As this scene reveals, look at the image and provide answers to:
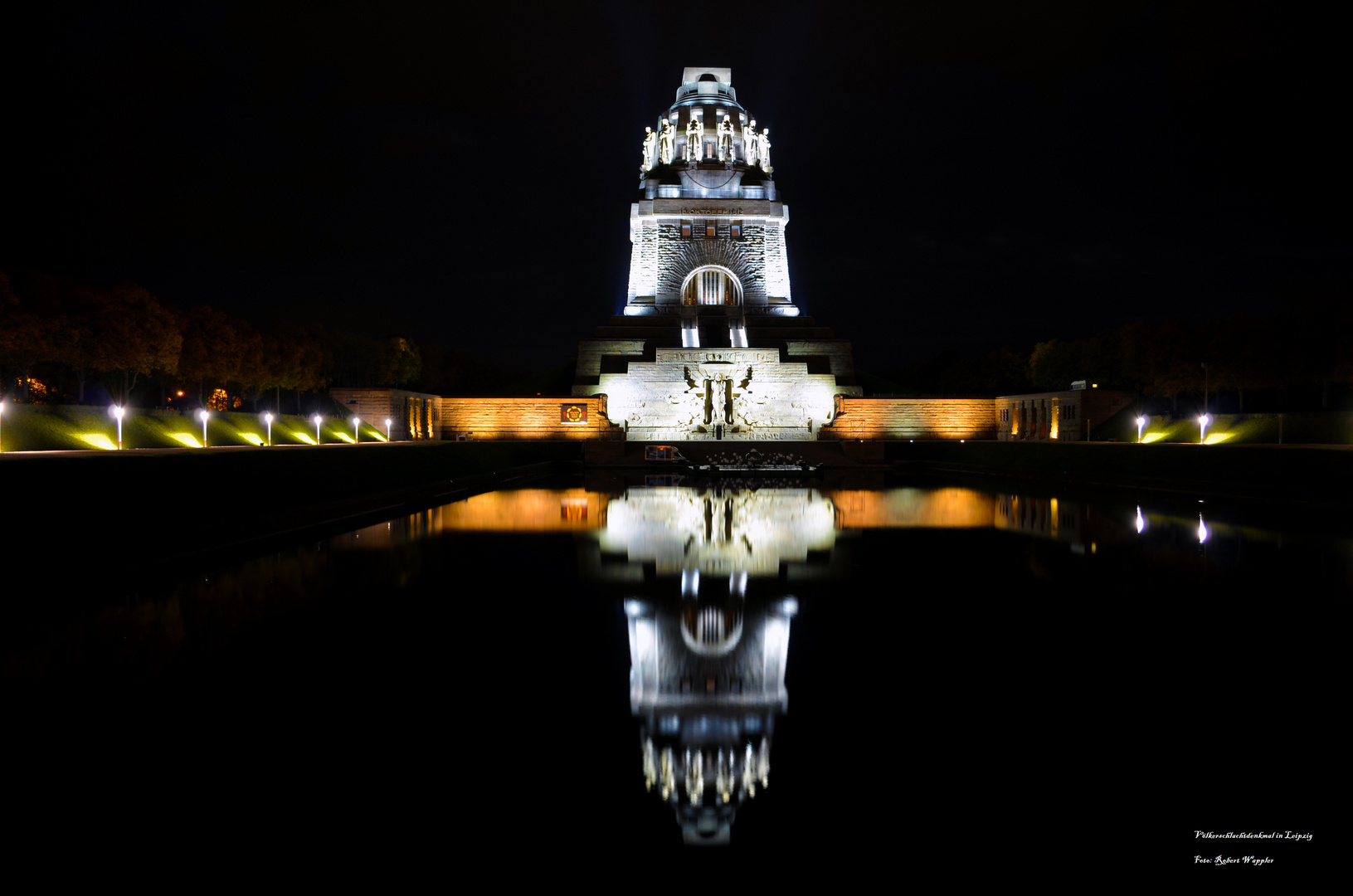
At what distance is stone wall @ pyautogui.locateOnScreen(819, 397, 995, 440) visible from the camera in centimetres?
4362

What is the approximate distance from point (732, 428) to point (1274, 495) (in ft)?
90.4

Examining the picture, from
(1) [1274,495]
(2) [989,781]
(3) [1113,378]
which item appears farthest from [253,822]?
(3) [1113,378]

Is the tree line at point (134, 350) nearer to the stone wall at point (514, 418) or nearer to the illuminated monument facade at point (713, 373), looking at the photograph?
the illuminated monument facade at point (713, 373)

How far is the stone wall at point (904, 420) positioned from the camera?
43625 mm

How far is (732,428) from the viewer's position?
43.6 meters

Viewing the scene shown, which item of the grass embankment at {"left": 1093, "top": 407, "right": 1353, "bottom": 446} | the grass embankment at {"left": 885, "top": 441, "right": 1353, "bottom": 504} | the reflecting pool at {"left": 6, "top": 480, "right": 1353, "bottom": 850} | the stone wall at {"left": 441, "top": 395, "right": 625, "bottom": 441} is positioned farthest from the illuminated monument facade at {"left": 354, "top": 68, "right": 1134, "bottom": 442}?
the reflecting pool at {"left": 6, "top": 480, "right": 1353, "bottom": 850}

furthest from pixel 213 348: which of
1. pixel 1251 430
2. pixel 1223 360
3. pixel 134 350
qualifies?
pixel 1223 360

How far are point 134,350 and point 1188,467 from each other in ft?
110

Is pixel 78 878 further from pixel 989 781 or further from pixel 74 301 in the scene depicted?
pixel 74 301

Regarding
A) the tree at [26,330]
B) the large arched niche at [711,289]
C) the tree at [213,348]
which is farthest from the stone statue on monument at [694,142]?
the tree at [26,330]

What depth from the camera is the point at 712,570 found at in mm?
9445

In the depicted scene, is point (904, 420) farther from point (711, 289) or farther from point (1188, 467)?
point (1188, 467)

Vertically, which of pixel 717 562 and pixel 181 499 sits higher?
pixel 181 499

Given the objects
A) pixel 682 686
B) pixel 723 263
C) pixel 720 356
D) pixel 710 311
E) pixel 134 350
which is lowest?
pixel 682 686
